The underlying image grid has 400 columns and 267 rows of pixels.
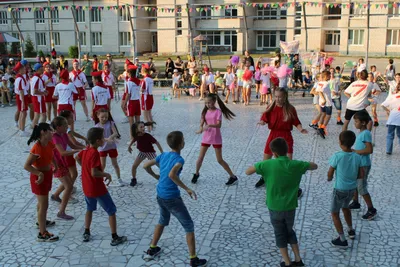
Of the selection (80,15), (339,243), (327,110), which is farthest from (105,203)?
(80,15)

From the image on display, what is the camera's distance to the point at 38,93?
1188 centimetres

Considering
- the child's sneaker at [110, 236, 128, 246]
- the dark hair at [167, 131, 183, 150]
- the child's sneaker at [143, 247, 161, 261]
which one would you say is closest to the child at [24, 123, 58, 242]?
the child's sneaker at [110, 236, 128, 246]

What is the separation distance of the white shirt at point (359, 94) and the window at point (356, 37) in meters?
35.9

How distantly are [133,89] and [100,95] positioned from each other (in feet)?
2.88

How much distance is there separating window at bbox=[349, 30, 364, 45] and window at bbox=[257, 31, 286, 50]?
25.4 feet

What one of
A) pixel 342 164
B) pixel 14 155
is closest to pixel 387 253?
pixel 342 164

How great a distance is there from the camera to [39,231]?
6.36m

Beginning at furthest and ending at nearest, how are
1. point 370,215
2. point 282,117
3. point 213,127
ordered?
point 213,127 < point 282,117 < point 370,215

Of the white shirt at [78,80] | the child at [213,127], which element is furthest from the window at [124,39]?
the child at [213,127]

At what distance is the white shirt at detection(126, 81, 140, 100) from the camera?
1145cm

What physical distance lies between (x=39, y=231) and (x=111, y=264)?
1.50 metres

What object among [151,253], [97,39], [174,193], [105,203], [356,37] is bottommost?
[151,253]

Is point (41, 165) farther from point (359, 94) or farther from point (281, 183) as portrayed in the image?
point (359, 94)

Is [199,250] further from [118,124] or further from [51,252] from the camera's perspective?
[118,124]
